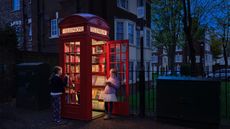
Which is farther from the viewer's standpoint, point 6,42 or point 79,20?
→ point 6,42

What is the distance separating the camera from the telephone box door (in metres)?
8.78

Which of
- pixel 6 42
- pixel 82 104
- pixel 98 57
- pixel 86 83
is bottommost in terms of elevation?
pixel 82 104

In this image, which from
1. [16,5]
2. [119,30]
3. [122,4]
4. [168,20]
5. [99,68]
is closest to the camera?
[99,68]

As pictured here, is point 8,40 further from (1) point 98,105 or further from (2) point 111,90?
(2) point 111,90

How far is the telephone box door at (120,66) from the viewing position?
8.78 metres

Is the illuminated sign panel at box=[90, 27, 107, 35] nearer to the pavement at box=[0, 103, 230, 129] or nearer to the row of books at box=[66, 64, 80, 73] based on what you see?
the row of books at box=[66, 64, 80, 73]

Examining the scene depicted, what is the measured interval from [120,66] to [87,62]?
1385mm

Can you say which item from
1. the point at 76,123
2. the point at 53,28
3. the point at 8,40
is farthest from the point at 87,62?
the point at 53,28

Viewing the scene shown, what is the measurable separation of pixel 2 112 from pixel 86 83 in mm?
2986

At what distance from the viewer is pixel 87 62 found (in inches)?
316

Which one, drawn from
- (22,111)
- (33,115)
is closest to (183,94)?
(33,115)

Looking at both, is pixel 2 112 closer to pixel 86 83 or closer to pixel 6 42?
pixel 86 83

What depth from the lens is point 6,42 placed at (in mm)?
12867

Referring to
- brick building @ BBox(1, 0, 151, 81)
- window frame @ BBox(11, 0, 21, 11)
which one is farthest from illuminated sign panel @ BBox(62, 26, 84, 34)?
window frame @ BBox(11, 0, 21, 11)
